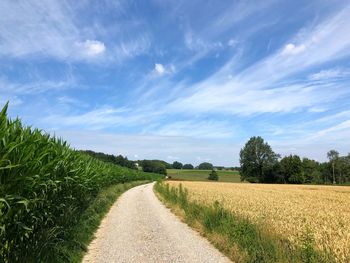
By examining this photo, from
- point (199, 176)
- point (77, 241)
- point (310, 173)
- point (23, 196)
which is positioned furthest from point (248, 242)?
point (199, 176)

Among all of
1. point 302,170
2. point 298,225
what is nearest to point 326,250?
point 298,225

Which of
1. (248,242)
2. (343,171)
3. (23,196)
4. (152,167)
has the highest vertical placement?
(152,167)

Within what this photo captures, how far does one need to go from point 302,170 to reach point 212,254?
109 m

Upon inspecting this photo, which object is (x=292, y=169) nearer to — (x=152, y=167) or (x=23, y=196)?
(x=152, y=167)

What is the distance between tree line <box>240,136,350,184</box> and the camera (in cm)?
11431

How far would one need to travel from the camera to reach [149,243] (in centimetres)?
1220

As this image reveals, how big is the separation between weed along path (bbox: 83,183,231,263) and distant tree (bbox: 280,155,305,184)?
331 feet

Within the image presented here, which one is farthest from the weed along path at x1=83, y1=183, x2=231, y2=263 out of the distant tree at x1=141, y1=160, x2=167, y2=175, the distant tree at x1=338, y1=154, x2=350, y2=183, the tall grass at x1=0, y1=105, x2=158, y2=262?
the distant tree at x1=141, y1=160, x2=167, y2=175

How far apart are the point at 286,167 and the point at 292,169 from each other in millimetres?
2011

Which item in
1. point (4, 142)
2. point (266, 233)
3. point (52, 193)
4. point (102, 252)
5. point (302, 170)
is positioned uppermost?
point (302, 170)

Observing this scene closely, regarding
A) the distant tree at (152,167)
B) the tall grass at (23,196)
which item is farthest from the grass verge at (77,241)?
the distant tree at (152,167)

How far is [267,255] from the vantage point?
884cm

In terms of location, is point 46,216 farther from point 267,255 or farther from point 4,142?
point 267,255

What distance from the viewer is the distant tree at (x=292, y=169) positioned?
112 m
